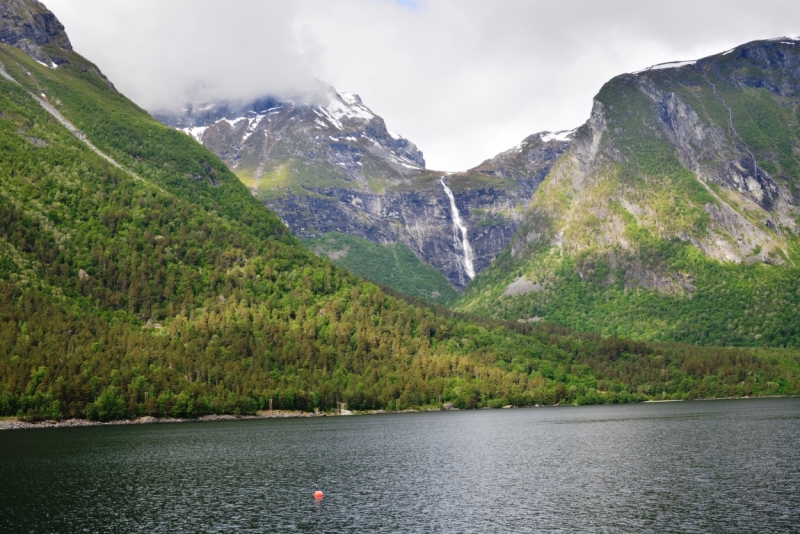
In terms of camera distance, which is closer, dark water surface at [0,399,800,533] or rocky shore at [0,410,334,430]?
dark water surface at [0,399,800,533]

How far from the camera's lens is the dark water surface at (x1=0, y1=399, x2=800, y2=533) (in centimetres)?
6562

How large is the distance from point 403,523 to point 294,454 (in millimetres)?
50789

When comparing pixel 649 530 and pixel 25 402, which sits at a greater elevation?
pixel 25 402

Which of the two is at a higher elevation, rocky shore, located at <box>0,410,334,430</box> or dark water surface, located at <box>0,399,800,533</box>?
rocky shore, located at <box>0,410,334,430</box>

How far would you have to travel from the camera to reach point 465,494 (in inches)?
3081

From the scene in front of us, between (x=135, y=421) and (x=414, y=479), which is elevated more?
(x=135, y=421)

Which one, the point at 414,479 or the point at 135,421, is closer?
the point at 414,479

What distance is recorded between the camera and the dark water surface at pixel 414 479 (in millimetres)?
65625

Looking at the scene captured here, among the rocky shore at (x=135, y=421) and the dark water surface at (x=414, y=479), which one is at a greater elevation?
the rocky shore at (x=135, y=421)

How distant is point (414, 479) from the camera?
292 ft

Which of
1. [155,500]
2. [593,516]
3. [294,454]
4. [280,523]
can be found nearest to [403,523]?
[280,523]

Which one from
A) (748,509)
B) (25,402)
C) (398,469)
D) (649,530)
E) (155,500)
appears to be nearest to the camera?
(649,530)

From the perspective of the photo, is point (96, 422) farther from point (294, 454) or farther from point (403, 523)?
point (403, 523)

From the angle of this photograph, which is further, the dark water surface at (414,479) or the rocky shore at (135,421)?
the rocky shore at (135,421)
